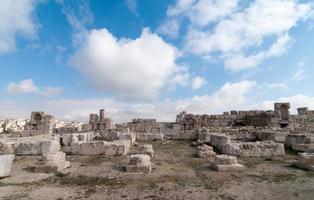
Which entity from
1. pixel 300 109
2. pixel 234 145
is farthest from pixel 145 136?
pixel 300 109

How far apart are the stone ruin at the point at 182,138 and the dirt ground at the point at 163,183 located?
0.56 meters

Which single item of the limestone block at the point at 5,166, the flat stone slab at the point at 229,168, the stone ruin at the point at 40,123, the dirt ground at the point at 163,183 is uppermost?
the stone ruin at the point at 40,123

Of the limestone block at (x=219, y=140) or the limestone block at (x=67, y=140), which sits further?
the limestone block at (x=67, y=140)

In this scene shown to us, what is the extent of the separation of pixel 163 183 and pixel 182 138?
13.3 m

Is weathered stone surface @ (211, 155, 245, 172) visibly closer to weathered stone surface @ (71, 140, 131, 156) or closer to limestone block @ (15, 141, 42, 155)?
weathered stone surface @ (71, 140, 131, 156)

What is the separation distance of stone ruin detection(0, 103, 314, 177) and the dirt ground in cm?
56

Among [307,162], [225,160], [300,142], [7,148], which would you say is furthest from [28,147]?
[300,142]

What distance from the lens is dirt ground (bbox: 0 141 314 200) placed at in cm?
629

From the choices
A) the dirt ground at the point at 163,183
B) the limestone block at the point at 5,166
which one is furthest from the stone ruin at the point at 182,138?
the dirt ground at the point at 163,183

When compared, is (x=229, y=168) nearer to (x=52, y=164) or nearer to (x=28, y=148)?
(x=52, y=164)

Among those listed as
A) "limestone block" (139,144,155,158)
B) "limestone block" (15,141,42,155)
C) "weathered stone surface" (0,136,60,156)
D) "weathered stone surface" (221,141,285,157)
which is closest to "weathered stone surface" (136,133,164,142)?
"limestone block" (139,144,155,158)

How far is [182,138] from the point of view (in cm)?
2047

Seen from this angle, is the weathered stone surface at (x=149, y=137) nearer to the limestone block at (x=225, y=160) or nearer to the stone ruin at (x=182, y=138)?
the stone ruin at (x=182, y=138)

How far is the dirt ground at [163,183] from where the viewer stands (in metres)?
6.29
